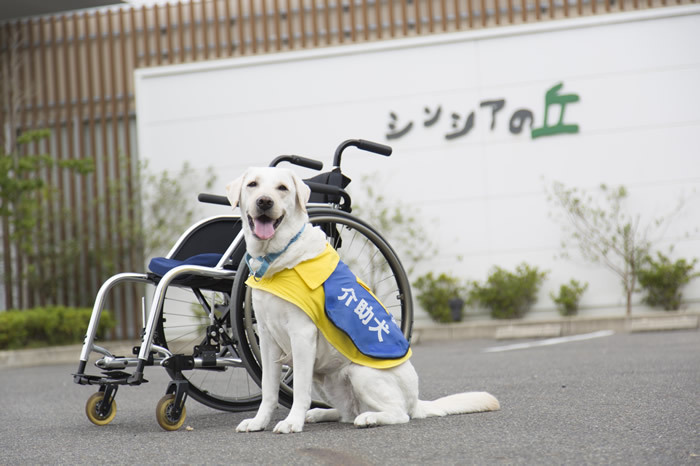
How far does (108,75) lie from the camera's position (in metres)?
14.4

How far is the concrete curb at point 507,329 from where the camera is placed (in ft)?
34.6

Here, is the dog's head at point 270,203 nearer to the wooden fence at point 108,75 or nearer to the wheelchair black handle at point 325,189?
the wheelchair black handle at point 325,189

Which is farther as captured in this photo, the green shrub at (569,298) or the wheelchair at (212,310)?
the green shrub at (569,298)

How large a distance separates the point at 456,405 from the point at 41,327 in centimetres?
846

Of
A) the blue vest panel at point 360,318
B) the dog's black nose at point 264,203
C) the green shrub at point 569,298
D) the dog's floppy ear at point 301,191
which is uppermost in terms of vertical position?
the dog's floppy ear at point 301,191

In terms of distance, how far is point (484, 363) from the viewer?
7.44m

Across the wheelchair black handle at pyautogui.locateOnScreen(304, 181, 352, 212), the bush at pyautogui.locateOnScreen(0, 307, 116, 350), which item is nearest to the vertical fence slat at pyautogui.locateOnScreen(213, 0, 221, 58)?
the bush at pyautogui.locateOnScreen(0, 307, 116, 350)

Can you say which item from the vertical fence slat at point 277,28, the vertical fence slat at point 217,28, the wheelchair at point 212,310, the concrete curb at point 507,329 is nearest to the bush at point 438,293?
the concrete curb at point 507,329

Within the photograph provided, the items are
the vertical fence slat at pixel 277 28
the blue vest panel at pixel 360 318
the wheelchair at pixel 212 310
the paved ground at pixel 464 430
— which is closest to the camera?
the paved ground at pixel 464 430

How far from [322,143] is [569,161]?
3.84 m

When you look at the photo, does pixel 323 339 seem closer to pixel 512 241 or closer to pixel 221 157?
pixel 512 241

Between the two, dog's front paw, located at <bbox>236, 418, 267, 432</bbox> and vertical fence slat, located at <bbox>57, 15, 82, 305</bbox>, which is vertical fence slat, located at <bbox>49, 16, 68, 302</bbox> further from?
dog's front paw, located at <bbox>236, 418, 267, 432</bbox>

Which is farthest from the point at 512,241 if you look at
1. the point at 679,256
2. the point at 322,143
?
the point at 322,143

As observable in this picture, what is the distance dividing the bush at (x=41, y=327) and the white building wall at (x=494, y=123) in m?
3.13
